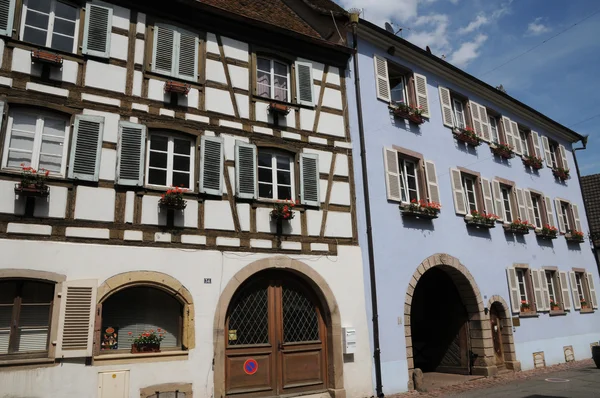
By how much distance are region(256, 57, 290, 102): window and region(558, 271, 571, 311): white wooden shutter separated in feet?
39.7

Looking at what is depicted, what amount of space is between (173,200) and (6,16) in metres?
4.15

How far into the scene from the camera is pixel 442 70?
14.7 meters

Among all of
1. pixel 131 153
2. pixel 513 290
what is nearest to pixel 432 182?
→ pixel 513 290

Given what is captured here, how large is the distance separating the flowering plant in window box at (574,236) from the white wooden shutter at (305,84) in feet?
40.8

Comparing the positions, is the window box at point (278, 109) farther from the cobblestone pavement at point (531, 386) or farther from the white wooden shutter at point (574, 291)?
the white wooden shutter at point (574, 291)

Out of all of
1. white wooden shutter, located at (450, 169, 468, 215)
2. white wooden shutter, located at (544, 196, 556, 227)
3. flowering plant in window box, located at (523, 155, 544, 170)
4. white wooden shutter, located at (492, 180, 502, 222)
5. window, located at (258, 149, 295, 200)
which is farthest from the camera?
white wooden shutter, located at (544, 196, 556, 227)

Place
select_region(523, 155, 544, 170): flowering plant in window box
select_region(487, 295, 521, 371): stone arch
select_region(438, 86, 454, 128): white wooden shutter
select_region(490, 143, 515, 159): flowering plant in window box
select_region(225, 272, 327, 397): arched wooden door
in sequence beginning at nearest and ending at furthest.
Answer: select_region(225, 272, 327, 397): arched wooden door
select_region(487, 295, 521, 371): stone arch
select_region(438, 86, 454, 128): white wooden shutter
select_region(490, 143, 515, 159): flowering plant in window box
select_region(523, 155, 544, 170): flowering plant in window box

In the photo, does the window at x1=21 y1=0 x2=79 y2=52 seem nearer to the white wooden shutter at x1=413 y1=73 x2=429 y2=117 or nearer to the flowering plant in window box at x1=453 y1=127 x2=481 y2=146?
the white wooden shutter at x1=413 y1=73 x2=429 y2=117

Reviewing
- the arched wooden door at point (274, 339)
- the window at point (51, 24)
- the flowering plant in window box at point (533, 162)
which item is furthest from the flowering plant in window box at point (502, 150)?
the window at point (51, 24)

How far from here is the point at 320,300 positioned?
410 inches

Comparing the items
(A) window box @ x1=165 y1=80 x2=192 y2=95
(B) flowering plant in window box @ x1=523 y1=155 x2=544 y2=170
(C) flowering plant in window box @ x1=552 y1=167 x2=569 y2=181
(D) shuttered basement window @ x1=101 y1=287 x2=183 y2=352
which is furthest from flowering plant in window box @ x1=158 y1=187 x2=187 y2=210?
(C) flowering plant in window box @ x1=552 y1=167 x2=569 y2=181

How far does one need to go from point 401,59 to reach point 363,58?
5.32 ft

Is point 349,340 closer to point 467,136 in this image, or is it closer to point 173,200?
point 173,200

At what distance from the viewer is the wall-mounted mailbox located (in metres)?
10.1
